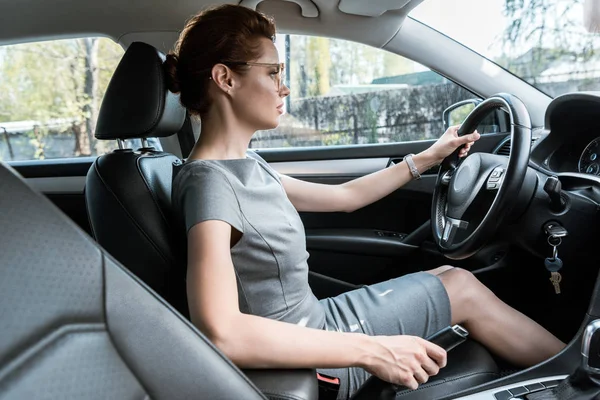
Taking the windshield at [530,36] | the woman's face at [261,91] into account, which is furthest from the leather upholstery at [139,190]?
the windshield at [530,36]

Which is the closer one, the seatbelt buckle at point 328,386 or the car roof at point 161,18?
the seatbelt buckle at point 328,386

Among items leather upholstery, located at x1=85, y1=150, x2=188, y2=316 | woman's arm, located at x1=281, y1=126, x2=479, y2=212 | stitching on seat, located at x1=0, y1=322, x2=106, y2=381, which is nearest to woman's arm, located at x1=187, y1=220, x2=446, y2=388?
leather upholstery, located at x1=85, y1=150, x2=188, y2=316

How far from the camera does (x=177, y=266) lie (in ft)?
4.45

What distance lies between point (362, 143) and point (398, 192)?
330 millimetres

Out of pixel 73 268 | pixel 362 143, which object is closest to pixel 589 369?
pixel 73 268

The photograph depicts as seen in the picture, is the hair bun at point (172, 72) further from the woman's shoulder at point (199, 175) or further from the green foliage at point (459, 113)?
the green foliage at point (459, 113)

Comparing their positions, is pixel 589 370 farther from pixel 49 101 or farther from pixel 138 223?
pixel 49 101

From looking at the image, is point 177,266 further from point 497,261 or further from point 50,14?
point 50,14

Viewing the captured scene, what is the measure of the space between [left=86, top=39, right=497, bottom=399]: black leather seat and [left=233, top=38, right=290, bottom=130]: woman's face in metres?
0.21

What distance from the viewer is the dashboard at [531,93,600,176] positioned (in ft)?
5.51

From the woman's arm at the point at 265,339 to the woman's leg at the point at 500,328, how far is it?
1.42ft

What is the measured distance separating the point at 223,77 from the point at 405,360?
0.79 metres

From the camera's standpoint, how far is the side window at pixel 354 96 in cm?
246

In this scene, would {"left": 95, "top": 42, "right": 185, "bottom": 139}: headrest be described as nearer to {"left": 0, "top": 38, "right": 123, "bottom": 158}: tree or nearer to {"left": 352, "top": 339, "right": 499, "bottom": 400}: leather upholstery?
{"left": 352, "top": 339, "right": 499, "bottom": 400}: leather upholstery
